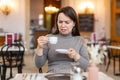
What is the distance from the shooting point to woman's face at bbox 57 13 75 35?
2.32 meters

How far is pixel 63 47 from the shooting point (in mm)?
2418

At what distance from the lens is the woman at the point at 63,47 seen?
232cm

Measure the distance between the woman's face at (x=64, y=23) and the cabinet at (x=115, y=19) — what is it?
8.22m

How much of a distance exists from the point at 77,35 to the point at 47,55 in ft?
1.13

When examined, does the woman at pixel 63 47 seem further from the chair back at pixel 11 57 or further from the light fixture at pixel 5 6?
the light fixture at pixel 5 6

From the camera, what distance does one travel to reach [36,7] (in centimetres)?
1540

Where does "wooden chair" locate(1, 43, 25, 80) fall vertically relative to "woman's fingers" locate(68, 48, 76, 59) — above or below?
below

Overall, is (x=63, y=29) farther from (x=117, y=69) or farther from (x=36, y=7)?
(x=36, y=7)

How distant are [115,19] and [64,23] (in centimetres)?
846

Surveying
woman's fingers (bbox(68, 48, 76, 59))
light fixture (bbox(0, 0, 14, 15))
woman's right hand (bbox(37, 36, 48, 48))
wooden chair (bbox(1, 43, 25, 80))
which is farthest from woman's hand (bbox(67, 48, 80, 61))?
light fixture (bbox(0, 0, 14, 15))

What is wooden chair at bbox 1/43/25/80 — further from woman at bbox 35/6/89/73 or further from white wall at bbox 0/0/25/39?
white wall at bbox 0/0/25/39

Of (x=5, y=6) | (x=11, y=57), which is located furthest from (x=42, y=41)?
(x=5, y=6)

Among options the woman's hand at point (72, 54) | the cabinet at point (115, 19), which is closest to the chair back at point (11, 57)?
the woman's hand at point (72, 54)

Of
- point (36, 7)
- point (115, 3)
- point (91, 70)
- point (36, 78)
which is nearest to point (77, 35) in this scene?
point (36, 78)
